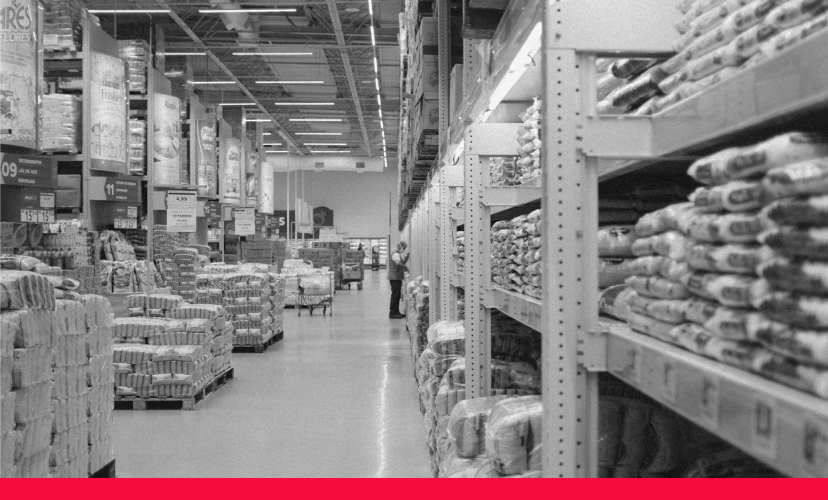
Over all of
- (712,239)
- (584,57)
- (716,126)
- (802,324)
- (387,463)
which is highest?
(584,57)

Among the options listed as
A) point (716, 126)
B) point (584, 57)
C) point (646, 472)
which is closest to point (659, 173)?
point (584, 57)

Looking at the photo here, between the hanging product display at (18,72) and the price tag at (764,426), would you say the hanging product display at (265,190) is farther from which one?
the price tag at (764,426)

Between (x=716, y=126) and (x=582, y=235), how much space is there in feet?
2.24

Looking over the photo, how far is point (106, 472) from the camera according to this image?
5.23m

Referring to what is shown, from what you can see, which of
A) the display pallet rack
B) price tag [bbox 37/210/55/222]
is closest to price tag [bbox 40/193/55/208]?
price tag [bbox 37/210/55/222]

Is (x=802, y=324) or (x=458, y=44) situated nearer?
(x=802, y=324)

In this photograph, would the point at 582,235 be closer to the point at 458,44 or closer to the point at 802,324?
the point at 802,324

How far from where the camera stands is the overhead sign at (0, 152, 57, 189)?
7457 millimetres

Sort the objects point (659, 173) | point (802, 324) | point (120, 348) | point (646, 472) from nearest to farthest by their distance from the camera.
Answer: point (802, 324), point (646, 472), point (659, 173), point (120, 348)

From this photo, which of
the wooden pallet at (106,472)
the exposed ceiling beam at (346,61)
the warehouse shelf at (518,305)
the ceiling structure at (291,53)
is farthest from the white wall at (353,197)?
the warehouse shelf at (518,305)

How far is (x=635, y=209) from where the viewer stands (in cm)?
290

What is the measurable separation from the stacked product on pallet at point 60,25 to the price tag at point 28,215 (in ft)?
9.11

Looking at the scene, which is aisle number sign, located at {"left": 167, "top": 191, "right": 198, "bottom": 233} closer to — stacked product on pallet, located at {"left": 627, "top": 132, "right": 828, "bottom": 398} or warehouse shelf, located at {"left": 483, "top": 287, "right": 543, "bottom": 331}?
warehouse shelf, located at {"left": 483, "top": 287, "right": 543, "bottom": 331}

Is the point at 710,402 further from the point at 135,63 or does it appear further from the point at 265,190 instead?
the point at 265,190
